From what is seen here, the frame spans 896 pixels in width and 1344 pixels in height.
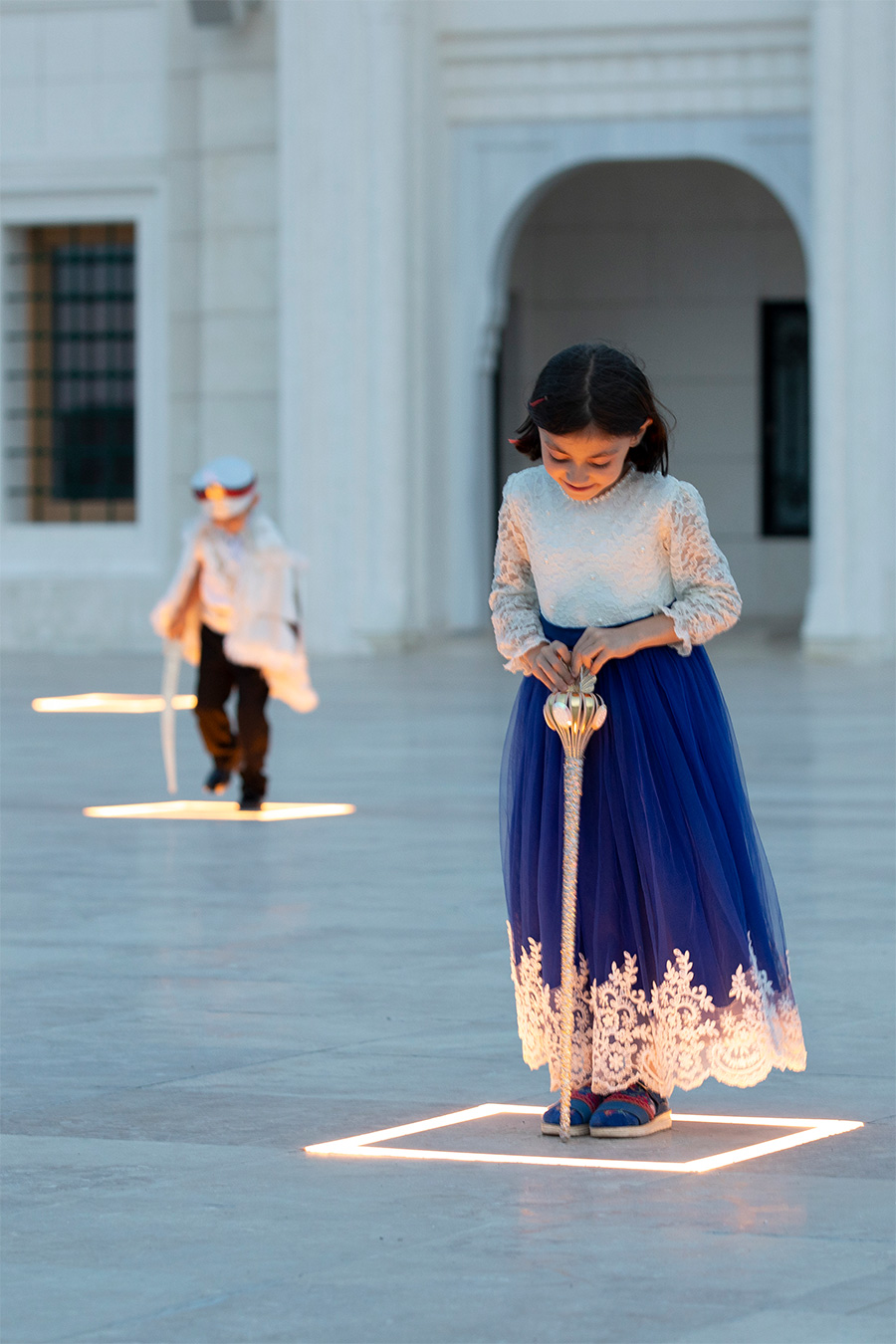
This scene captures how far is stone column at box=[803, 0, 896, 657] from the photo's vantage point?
71.4 feet

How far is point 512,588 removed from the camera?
194 inches

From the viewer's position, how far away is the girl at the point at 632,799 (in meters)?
4.63

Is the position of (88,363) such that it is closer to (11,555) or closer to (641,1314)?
(11,555)

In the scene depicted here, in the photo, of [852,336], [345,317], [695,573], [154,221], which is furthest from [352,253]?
[695,573]

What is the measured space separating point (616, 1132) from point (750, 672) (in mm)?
15417

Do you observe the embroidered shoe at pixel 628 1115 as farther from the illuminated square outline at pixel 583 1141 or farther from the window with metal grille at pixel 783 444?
the window with metal grille at pixel 783 444

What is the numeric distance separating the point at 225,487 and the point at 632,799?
623 cm

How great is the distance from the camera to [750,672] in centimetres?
1983

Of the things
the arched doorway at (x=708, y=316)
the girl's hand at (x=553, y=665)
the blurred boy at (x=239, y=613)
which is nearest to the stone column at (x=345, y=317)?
the arched doorway at (x=708, y=316)

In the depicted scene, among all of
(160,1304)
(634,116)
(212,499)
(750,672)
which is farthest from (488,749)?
(634,116)

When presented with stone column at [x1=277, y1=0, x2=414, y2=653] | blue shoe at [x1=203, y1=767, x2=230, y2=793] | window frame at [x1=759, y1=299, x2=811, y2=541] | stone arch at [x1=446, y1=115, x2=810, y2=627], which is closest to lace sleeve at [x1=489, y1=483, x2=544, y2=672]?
blue shoe at [x1=203, y1=767, x2=230, y2=793]

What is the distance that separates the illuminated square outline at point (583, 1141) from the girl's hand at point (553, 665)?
87cm

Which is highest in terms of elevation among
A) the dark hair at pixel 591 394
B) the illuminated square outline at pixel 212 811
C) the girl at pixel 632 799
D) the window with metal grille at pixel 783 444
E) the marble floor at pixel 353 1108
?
the window with metal grille at pixel 783 444

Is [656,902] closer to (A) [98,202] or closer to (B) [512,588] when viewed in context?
(B) [512,588]
